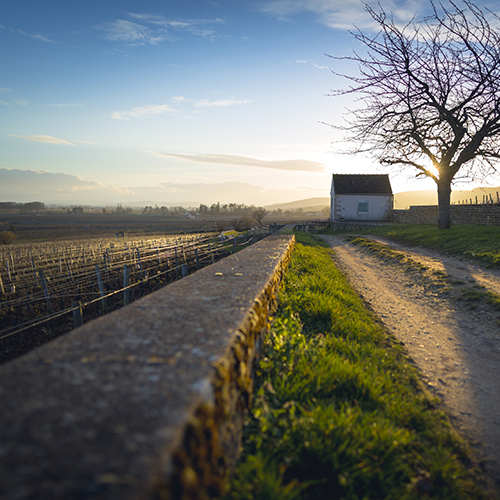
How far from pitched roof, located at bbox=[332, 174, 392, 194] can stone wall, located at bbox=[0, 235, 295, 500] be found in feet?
123

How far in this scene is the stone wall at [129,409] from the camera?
906 mm

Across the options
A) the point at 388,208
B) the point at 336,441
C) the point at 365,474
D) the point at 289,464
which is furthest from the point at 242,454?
the point at 388,208

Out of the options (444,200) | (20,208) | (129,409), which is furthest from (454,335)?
(20,208)

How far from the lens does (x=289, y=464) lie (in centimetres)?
182

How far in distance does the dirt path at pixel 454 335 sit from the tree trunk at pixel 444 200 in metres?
9.40

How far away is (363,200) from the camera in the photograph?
3669cm

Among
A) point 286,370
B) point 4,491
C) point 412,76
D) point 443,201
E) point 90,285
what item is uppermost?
point 412,76

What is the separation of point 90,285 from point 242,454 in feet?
39.4

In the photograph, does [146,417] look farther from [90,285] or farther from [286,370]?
[90,285]

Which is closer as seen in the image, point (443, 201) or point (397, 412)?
point (397, 412)

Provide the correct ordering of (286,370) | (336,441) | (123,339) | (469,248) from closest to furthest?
(123,339)
(336,441)
(286,370)
(469,248)

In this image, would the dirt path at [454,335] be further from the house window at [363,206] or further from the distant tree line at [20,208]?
the distant tree line at [20,208]

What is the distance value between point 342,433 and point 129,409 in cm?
150

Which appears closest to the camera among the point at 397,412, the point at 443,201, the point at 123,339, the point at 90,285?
the point at 123,339
